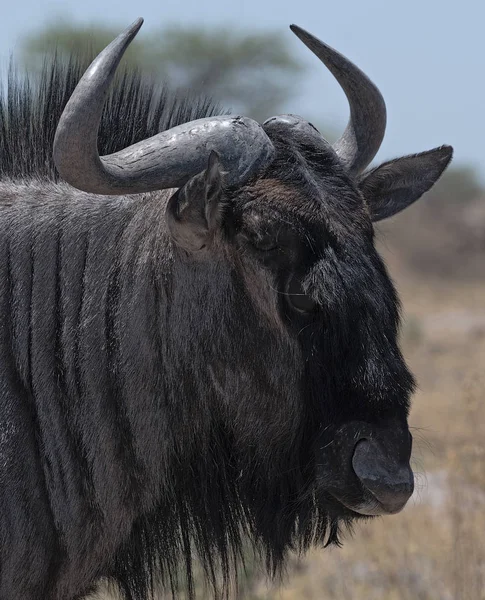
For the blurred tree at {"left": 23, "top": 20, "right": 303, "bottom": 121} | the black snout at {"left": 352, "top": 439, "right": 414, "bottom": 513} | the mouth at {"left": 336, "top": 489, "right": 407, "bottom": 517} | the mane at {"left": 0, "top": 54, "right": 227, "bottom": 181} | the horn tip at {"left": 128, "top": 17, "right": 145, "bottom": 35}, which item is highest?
the horn tip at {"left": 128, "top": 17, "right": 145, "bottom": 35}

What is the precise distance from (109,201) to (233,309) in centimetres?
54

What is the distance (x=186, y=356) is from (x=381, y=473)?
630 millimetres

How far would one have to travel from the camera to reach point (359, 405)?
8.93ft

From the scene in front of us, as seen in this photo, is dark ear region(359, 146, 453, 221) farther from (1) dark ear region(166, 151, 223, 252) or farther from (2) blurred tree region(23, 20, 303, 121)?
(2) blurred tree region(23, 20, 303, 121)

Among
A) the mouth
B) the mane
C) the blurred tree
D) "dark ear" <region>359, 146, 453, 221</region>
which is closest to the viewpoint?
the mouth

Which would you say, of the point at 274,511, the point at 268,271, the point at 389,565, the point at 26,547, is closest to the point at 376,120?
the point at 268,271

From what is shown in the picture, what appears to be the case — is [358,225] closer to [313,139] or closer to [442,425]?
[313,139]

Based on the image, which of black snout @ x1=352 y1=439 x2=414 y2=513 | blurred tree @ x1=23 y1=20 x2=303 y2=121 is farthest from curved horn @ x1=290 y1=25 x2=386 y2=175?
blurred tree @ x1=23 y1=20 x2=303 y2=121

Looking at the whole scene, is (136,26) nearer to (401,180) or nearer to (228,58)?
(401,180)

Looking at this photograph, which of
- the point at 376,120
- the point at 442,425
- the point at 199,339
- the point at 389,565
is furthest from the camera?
the point at 442,425

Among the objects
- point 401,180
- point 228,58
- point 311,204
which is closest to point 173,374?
point 311,204

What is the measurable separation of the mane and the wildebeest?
1.5 inches

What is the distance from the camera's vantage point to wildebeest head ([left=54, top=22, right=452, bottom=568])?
8.80 ft

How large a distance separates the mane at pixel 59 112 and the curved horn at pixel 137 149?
0.47 m
